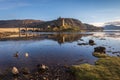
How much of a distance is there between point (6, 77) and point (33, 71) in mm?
5461

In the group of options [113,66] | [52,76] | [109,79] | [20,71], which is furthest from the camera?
[113,66]

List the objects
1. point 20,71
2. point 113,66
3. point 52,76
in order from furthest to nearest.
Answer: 1. point 113,66
2. point 20,71
3. point 52,76

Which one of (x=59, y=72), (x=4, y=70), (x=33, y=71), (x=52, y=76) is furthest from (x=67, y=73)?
(x=4, y=70)

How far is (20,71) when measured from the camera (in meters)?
37.2

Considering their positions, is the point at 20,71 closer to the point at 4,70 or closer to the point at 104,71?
the point at 4,70

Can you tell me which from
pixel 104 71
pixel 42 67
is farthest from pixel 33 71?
pixel 104 71

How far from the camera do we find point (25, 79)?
32.8 m

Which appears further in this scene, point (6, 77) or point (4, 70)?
point (4, 70)

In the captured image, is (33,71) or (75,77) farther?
(33,71)

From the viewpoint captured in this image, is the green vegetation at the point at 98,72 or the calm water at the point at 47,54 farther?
the calm water at the point at 47,54

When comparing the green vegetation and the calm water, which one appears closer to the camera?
the green vegetation

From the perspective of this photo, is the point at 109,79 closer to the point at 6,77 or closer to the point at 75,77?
the point at 75,77

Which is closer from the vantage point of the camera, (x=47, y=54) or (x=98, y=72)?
(x=98, y=72)

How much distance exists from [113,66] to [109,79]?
8.15 m
